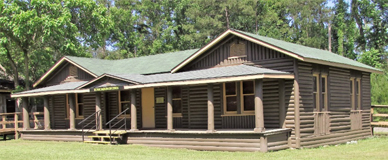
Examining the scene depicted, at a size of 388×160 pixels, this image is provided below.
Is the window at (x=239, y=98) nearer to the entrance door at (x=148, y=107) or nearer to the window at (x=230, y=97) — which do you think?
the window at (x=230, y=97)

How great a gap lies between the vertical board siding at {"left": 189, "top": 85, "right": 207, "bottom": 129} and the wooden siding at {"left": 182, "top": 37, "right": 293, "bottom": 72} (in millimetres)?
1064

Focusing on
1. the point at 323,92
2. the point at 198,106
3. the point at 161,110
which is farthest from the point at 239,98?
the point at 161,110

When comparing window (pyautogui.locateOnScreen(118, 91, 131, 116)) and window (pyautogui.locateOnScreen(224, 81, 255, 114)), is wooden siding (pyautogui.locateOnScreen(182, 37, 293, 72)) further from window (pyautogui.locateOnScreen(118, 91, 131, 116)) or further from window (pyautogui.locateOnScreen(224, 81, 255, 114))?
window (pyautogui.locateOnScreen(118, 91, 131, 116))

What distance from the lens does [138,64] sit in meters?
25.3

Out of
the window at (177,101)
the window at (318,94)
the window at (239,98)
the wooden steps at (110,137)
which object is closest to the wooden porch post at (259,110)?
the window at (239,98)

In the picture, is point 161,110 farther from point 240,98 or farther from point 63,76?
point 63,76

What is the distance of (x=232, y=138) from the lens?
654 inches

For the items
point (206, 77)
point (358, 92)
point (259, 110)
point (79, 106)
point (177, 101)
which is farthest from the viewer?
point (79, 106)

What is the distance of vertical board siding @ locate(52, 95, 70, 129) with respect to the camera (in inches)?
1012

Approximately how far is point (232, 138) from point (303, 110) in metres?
3.08

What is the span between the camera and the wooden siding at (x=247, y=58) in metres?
17.8

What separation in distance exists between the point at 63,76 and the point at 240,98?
37.6 feet

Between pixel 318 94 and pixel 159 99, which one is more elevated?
pixel 318 94

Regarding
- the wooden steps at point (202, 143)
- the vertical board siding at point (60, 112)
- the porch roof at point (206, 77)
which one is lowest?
the wooden steps at point (202, 143)
